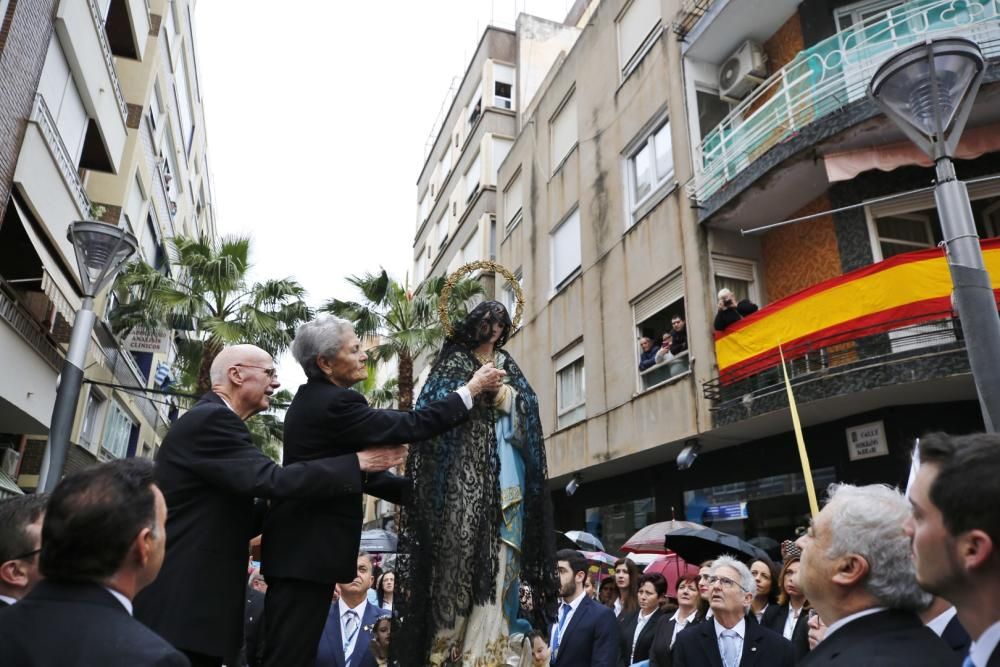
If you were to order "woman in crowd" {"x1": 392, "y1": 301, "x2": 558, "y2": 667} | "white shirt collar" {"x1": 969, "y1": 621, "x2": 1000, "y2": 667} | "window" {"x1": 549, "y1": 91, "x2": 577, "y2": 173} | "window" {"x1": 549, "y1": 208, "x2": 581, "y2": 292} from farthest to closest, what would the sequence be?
"window" {"x1": 549, "y1": 91, "x2": 577, "y2": 173}, "window" {"x1": 549, "y1": 208, "x2": 581, "y2": 292}, "woman in crowd" {"x1": 392, "y1": 301, "x2": 558, "y2": 667}, "white shirt collar" {"x1": 969, "y1": 621, "x2": 1000, "y2": 667}

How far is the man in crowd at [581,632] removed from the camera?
6.02 meters

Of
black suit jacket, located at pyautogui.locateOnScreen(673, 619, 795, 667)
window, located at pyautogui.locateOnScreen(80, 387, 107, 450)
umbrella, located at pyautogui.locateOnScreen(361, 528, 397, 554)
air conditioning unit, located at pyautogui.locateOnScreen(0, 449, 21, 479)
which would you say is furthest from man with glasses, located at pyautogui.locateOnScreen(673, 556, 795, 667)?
window, located at pyautogui.locateOnScreen(80, 387, 107, 450)

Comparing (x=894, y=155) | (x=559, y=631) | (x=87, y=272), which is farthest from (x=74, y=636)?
(x=894, y=155)

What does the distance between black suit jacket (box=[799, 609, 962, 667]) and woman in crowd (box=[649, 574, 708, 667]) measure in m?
4.32

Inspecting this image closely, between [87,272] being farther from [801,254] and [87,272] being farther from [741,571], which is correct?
[801,254]

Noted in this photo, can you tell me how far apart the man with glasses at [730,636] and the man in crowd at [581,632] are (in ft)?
2.92

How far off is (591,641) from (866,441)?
756 centimetres

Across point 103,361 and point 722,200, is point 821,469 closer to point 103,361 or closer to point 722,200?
point 722,200

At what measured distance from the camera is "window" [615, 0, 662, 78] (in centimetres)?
1706

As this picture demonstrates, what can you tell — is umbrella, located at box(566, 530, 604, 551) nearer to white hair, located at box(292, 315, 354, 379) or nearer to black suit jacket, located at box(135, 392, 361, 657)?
white hair, located at box(292, 315, 354, 379)

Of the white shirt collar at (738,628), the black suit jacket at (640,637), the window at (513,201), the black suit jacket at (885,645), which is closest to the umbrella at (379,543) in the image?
the black suit jacket at (640,637)

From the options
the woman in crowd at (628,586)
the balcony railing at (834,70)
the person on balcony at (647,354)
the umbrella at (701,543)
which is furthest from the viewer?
the person on balcony at (647,354)

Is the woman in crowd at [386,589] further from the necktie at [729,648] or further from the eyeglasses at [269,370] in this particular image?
the eyeglasses at [269,370]

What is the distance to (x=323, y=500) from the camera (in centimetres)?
321
